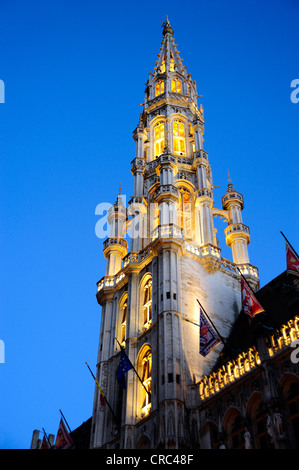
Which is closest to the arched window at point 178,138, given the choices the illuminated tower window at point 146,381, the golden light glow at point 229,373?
the illuminated tower window at point 146,381

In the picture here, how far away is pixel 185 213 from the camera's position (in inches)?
1895

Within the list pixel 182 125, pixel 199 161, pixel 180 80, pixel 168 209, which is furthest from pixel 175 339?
pixel 180 80

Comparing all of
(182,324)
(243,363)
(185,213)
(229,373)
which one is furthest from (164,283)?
(185,213)

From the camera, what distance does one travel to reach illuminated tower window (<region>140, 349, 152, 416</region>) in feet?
112

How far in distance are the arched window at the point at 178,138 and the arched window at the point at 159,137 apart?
1.19 m

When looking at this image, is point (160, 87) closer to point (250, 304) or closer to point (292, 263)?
point (250, 304)

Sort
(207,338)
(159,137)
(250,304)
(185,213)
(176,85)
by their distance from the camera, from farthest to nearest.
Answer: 1. (176,85)
2. (159,137)
3. (185,213)
4. (207,338)
5. (250,304)

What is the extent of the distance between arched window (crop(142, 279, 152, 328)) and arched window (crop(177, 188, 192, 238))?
7.29m

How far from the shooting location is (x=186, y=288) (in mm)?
38688

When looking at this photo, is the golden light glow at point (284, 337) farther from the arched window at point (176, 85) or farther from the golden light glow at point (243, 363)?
the arched window at point (176, 85)

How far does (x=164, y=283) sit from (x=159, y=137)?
22.9m

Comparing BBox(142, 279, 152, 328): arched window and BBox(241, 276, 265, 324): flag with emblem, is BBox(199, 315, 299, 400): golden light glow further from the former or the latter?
BBox(142, 279, 152, 328): arched window

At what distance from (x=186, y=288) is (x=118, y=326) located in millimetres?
6505

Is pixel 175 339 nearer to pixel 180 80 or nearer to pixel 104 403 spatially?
pixel 104 403
